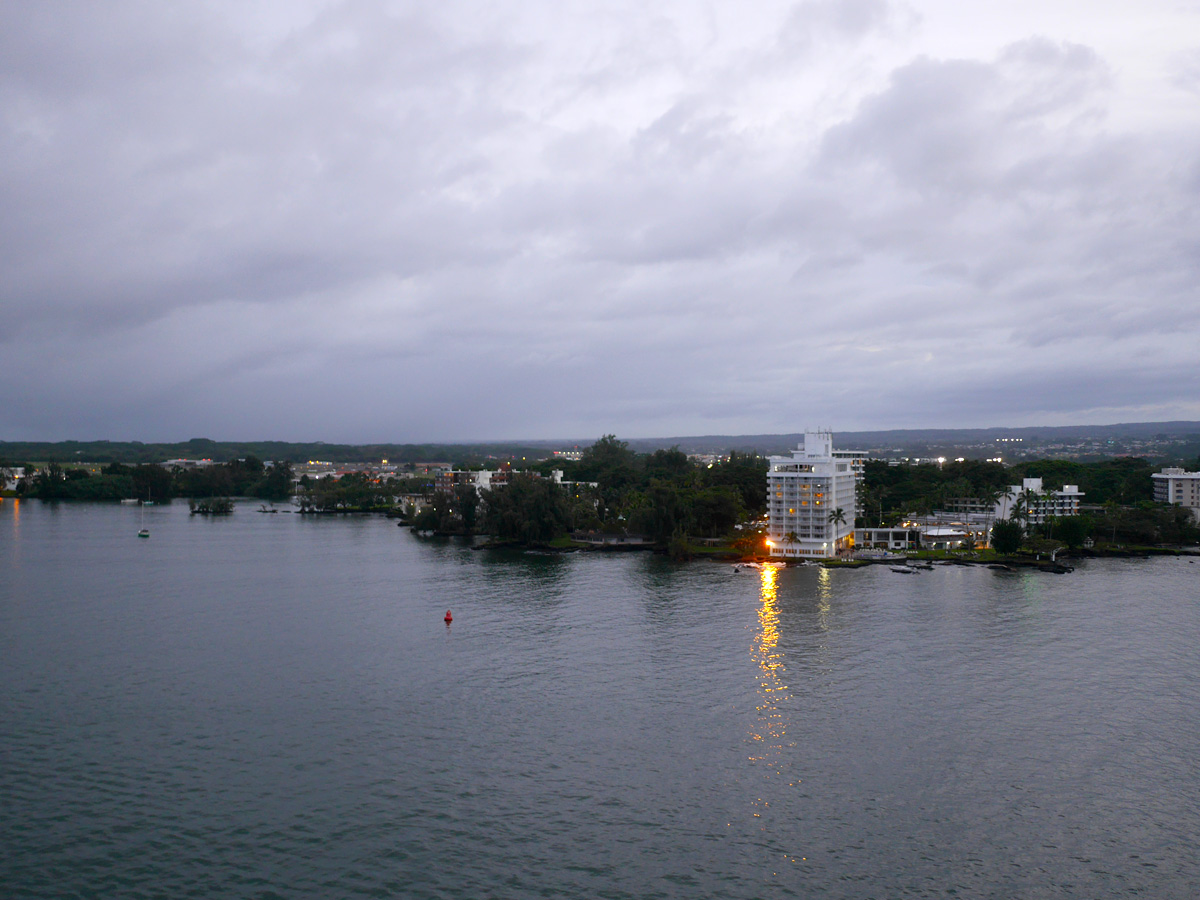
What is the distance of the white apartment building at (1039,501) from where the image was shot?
42594mm

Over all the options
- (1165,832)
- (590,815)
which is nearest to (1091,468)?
(1165,832)

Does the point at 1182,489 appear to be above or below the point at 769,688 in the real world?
above

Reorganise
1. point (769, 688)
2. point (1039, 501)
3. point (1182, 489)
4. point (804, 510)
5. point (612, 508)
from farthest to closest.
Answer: point (612, 508)
point (1182, 489)
point (1039, 501)
point (804, 510)
point (769, 688)

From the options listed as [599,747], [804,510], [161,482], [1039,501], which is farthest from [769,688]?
Result: [161,482]

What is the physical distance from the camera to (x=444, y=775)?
42.8ft

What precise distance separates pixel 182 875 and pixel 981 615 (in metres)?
22.0

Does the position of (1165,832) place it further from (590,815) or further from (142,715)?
(142,715)

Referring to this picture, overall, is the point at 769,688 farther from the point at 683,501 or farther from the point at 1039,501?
the point at 1039,501

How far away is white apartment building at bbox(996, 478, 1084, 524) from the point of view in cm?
4259

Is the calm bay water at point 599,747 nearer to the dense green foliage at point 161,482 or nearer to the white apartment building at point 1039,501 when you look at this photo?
the white apartment building at point 1039,501

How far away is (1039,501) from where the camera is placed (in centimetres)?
4384

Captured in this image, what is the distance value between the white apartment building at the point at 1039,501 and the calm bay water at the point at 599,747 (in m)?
16.1

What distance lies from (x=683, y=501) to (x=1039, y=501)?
19.2 metres

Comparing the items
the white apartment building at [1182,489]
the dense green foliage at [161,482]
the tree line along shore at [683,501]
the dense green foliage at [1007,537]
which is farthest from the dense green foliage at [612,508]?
the dense green foliage at [161,482]
